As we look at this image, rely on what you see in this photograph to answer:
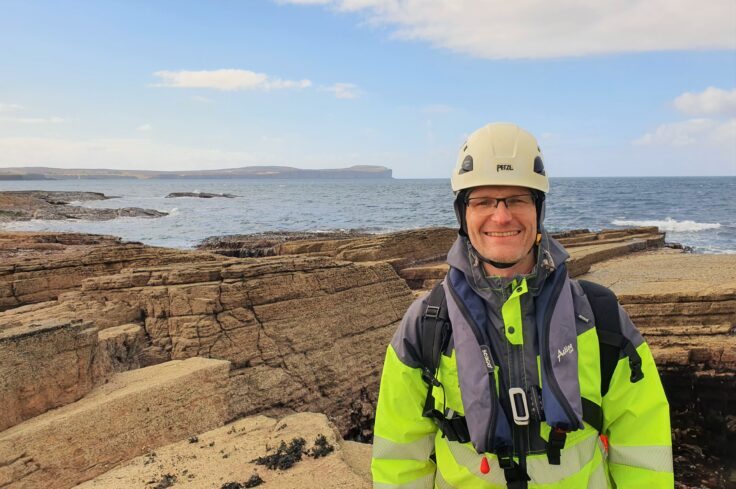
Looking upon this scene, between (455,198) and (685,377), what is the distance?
37.6 feet

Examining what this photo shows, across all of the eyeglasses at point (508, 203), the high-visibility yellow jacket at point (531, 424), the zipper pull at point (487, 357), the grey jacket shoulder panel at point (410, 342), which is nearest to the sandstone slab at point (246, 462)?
the high-visibility yellow jacket at point (531, 424)

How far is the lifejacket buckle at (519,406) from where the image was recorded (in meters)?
2.44

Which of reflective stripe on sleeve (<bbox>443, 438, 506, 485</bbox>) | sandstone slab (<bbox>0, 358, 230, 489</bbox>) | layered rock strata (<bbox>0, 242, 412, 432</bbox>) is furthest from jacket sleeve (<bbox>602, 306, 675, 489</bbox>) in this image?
layered rock strata (<bbox>0, 242, 412, 432</bbox>)

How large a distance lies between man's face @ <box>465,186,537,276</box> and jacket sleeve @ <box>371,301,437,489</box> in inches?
20.6

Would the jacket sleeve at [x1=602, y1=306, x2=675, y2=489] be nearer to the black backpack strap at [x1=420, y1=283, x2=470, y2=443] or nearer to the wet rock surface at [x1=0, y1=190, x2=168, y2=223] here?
the black backpack strap at [x1=420, y1=283, x2=470, y2=443]

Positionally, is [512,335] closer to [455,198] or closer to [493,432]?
[493,432]

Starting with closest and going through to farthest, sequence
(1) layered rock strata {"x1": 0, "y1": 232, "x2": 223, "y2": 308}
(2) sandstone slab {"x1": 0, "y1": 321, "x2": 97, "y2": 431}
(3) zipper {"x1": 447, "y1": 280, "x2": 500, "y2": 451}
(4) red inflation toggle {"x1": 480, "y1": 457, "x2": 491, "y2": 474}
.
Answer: (3) zipper {"x1": 447, "y1": 280, "x2": 500, "y2": 451}, (4) red inflation toggle {"x1": 480, "y1": 457, "x2": 491, "y2": 474}, (2) sandstone slab {"x1": 0, "y1": 321, "x2": 97, "y2": 431}, (1) layered rock strata {"x1": 0, "y1": 232, "x2": 223, "y2": 308}

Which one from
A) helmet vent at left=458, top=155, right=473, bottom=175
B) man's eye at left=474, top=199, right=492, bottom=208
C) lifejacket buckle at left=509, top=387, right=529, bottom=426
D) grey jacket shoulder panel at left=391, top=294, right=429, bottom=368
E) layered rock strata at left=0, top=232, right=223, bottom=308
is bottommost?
layered rock strata at left=0, top=232, right=223, bottom=308

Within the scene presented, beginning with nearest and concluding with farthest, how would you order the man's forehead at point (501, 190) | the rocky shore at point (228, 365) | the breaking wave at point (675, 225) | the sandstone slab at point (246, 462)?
1. the man's forehead at point (501, 190)
2. the sandstone slab at point (246, 462)
3. the rocky shore at point (228, 365)
4. the breaking wave at point (675, 225)

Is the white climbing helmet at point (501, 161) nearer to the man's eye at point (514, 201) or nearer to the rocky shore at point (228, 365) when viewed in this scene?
the man's eye at point (514, 201)

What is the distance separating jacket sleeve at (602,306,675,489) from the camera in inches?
98.0

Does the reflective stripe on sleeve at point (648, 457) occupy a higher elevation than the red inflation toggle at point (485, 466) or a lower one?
higher

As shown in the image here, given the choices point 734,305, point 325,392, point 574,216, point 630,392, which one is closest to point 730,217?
point 574,216

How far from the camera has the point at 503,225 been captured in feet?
8.61
